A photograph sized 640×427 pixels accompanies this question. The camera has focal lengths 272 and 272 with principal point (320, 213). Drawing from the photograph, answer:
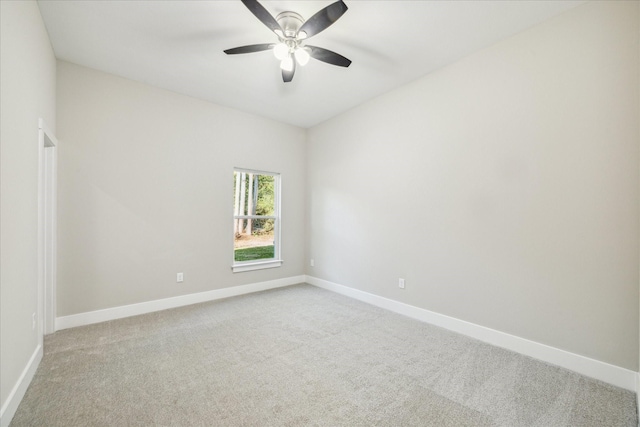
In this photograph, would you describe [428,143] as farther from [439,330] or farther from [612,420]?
[612,420]

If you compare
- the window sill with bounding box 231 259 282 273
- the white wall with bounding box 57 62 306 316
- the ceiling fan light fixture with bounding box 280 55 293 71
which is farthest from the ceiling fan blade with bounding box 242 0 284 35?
the window sill with bounding box 231 259 282 273

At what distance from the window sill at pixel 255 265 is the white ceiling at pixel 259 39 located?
8.24 feet

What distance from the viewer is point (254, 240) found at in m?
4.76

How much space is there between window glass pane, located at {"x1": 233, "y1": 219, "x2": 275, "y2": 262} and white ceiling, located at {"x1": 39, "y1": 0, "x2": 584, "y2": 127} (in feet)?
6.77

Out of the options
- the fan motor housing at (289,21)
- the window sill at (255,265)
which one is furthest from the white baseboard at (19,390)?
the fan motor housing at (289,21)

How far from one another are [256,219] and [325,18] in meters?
3.32

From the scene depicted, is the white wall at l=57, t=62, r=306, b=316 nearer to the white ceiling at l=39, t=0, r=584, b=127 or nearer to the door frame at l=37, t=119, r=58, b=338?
the door frame at l=37, t=119, r=58, b=338

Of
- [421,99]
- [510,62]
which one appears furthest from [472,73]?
[421,99]

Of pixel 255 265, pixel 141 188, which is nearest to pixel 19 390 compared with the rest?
pixel 141 188

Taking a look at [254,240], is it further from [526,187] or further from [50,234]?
[526,187]

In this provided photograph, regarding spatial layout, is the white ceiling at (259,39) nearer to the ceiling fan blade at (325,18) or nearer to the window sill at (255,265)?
the ceiling fan blade at (325,18)

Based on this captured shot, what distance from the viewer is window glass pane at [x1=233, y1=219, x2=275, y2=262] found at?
180 inches

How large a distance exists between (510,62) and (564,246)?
1.73m

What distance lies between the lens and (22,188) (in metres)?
1.88
